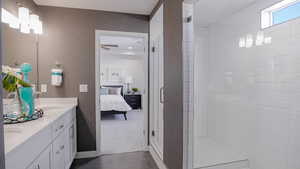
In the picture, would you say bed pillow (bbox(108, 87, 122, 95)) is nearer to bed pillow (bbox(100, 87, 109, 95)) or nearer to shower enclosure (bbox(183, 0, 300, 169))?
bed pillow (bbox(100, 87, 109, 95))

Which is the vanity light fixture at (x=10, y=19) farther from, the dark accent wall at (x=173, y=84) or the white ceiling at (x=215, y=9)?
the white ceiling at (x=215, y=9)

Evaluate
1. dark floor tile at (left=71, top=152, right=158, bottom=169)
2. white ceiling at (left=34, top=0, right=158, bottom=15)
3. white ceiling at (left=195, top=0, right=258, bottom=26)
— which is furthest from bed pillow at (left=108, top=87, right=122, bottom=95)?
white ceiling at (left=195, top=0, right=258, bottom=26)

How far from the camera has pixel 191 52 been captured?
165 centimetres

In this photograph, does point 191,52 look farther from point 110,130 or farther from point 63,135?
point 110,130

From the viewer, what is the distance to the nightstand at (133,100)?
6668 millimetres

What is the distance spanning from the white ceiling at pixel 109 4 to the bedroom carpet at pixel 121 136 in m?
2.41

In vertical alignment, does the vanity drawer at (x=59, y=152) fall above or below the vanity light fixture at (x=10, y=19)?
below

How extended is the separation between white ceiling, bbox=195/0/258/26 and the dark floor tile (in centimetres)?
219

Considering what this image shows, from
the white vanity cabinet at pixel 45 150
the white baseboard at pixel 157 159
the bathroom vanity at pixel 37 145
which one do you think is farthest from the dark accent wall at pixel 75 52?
the white baseboard at pixel 157 159

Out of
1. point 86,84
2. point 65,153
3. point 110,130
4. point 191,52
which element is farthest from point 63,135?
point 110,130

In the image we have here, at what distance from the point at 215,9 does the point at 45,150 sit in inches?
101

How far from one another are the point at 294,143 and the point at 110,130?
3.38 meters

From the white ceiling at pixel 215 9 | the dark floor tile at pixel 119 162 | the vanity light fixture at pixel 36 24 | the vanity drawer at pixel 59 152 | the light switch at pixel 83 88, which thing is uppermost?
the white ceiling at pixel 215 9

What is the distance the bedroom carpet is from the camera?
9.45ft
